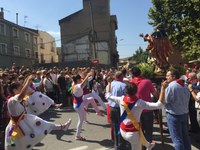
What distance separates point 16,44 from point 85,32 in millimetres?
10467

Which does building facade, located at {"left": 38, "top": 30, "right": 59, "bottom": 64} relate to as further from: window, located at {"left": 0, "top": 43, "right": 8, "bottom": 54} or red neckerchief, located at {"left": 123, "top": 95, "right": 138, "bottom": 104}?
red neckerchief, located at {"left": 123, "top": 95, "right": 138, "bottom": 104}

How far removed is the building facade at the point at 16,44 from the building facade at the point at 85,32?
583 centimetres

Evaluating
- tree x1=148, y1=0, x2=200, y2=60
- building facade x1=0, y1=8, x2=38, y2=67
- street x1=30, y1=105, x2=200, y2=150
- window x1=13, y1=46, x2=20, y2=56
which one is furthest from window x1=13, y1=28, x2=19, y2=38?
street x1=30, y1=105, x2=200, y2=150

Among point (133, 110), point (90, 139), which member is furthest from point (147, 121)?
point (90, 139)

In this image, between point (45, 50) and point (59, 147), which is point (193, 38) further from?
point (45, 50)

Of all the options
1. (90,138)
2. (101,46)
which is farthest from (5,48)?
(90,138)

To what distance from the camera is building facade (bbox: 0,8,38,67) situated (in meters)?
38.8

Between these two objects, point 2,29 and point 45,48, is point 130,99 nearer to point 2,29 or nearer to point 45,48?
point 2,29

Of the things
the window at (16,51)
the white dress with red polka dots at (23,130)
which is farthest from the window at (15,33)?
the white dress with red polka dots at (23,130)

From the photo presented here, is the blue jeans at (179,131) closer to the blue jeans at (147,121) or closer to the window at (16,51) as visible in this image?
the blue jeans at (147,121)

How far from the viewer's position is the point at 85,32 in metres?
44.6

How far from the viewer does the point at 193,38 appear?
67.7 ft

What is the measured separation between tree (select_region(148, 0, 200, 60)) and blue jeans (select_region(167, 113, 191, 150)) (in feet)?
49.1

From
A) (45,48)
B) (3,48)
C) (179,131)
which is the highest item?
(45,48)
